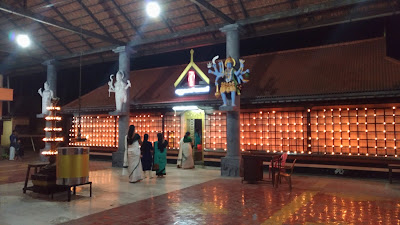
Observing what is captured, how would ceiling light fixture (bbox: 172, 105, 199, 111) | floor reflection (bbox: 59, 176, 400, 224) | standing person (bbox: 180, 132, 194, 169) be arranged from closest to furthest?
1. floor reflection (bbox: 59, 176, 400, 224)
2. standing person (bbox: 180, 132, 194, 169)
3. ceiling light fixture (bbox: 172, 105, 199, 111)

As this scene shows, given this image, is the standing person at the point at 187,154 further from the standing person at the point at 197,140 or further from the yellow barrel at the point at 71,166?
the yellow barrel at the point at 71,166

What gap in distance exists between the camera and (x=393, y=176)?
40.5 ft

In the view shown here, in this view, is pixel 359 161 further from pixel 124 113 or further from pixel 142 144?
pixel 124 113

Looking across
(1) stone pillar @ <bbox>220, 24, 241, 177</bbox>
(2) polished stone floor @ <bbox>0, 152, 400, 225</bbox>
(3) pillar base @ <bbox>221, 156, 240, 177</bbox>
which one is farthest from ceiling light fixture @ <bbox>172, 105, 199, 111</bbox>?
(2) polished stone floor @ <bbox>0, 152, 400, 225</bbox>

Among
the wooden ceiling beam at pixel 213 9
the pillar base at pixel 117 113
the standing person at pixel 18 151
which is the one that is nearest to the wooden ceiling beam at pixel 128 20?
the pillar base at pixel 117 113

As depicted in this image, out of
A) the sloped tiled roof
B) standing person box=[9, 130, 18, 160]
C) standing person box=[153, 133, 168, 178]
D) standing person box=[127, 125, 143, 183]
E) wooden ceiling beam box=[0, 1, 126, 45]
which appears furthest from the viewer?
standing person box=[9, 130, 18, 160]

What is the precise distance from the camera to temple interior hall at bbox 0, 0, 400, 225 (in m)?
8.35

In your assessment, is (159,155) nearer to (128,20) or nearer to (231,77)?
(231,77)

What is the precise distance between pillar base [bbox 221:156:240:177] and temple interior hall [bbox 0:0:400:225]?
87mm

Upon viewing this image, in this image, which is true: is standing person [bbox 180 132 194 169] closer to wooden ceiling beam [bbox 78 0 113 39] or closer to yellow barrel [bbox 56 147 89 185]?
wooden ceiling beam [bbox 78 0 113 39]

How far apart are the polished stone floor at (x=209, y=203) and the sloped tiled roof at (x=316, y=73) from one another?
390cm

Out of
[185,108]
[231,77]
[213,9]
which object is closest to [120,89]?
[185,108]

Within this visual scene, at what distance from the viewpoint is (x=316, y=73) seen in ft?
46.1

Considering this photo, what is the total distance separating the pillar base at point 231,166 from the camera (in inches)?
525
